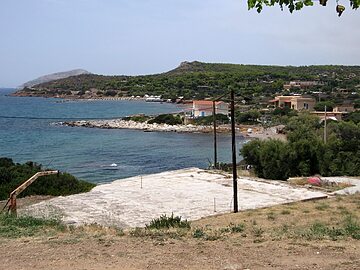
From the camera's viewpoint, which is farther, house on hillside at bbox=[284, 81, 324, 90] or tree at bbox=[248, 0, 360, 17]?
house on hillside at bbox=[284, 81, 324, 90]

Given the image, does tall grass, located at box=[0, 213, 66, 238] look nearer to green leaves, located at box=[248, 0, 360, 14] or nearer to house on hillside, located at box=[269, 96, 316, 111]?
green leaves, located at box=[248, 0, 360, 14]

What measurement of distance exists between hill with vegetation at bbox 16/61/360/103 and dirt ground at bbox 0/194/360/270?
6018cm

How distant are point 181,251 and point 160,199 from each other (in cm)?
1162

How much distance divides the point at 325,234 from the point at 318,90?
3971 inches

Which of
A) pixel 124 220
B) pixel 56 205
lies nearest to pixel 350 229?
pixel 124 220

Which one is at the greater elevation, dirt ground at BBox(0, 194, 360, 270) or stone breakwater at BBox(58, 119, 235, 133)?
dirt ground at BBox(0, 194, 360, 270)

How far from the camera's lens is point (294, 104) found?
261 feet

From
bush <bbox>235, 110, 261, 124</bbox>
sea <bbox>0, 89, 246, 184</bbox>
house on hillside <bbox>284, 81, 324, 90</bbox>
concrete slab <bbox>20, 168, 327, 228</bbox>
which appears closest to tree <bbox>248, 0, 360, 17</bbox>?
concrete slab <bbox>20, 168, 327, 228</bbox>

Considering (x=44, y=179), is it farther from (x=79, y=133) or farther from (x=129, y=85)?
(x=129, y=85)

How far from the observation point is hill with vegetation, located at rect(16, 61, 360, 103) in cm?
10831

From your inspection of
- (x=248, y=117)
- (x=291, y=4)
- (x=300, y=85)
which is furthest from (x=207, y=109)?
(x=291, y=4)

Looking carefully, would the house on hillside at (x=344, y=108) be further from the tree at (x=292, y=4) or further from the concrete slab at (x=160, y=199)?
the tree at (x=292, y=4)

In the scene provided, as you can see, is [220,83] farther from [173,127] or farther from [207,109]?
[173,127]

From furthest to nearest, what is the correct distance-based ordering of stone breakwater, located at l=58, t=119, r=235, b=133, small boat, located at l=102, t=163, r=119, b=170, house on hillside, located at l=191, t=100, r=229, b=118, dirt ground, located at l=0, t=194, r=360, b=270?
house on hillside, located at l=191, t=100, r=229, b=118 → stone breakwater, located at l=58, t=119, r=235, b=133 → small boat, located at l=102, t=163, r=119, b=170 → dirt ground, located at l=0, t=194, r=360, b=270
